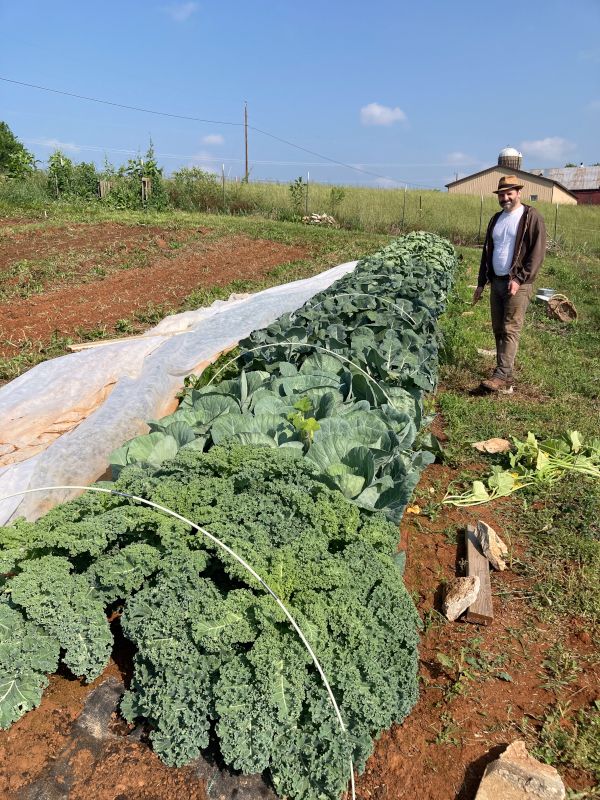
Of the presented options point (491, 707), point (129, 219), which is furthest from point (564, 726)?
point (129, 219)

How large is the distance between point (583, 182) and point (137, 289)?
44068 millimetres

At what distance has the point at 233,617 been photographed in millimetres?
2043

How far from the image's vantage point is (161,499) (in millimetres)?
2418

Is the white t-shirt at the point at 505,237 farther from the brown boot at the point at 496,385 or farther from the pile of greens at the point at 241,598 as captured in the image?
the pile of greens at the point at 241,598

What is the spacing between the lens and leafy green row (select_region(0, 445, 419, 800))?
191cm

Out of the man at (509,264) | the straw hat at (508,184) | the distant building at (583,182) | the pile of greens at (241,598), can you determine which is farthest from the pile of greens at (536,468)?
the distant building at (583,182)

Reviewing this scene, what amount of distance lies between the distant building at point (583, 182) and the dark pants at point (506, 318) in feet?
140

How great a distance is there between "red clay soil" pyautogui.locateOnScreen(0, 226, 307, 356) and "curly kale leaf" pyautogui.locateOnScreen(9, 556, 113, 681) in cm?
554

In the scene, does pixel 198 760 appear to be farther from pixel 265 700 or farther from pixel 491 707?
pixel 491 707

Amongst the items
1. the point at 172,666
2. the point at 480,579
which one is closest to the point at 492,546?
the point at 480,579

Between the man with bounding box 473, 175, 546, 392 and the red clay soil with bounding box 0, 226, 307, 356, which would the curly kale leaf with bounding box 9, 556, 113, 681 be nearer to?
the man with bounding box 473, 175, 546, 392

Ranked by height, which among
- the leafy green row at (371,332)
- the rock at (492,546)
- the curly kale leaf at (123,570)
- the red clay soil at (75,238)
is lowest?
the rock at (492,546)

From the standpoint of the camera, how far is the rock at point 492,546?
3.31 m

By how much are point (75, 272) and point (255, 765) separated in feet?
33.8
